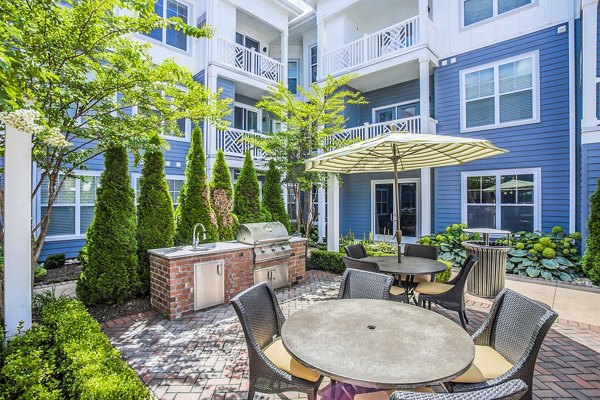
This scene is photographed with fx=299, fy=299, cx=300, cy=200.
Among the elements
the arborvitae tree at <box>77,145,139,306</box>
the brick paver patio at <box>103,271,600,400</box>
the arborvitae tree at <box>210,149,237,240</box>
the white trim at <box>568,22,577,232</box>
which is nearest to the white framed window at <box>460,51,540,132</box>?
the white trim at <box>568,22,577,232</box>

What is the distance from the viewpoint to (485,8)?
29.0 feet

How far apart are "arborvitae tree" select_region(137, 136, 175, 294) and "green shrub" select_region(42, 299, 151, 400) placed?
1912 millimetres

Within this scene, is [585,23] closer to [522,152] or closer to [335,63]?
[522,152]

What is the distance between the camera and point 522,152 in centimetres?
823

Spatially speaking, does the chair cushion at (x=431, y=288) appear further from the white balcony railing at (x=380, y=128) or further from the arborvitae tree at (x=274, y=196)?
the white balcony railing at (x=380, y=128)

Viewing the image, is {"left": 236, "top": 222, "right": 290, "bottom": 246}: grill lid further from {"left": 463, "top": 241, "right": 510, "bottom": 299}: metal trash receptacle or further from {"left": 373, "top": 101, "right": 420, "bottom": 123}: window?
{"left": 373, "top": 101, "right": 420, "bottom": 123}: window

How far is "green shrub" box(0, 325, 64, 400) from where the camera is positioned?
212 centimetres

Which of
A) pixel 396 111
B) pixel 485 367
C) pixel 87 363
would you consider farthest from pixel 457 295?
pixel 396 111

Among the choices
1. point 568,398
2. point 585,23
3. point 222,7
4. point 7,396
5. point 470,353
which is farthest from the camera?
point 222,7

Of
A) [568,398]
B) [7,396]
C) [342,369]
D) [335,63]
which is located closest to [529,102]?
[335,63]

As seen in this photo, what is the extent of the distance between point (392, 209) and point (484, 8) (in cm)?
679

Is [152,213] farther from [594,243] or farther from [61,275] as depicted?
[594,243]

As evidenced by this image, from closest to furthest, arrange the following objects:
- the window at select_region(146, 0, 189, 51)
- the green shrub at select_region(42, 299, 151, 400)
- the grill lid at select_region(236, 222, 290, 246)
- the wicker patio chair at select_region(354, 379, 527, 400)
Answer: the wicker patio chair at select_region(354, 379, 527, 400) → the green shrub at select_region(42, 299, 151, 400) → the grill lid at select_region(236, 222, 290, 246) → the window at select_region(146, 0, 189, 51)

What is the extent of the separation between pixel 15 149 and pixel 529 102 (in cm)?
1070
